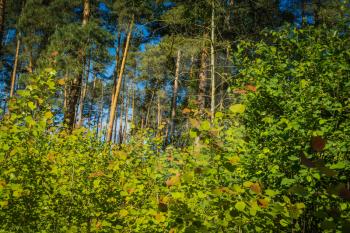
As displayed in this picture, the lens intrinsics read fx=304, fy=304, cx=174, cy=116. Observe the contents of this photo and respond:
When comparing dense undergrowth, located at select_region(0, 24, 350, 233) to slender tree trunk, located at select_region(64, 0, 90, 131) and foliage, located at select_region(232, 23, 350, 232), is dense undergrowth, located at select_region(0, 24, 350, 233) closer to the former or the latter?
foliage, located at select_region(232, 23, 350, 232)

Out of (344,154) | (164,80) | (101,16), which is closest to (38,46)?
(101,16)

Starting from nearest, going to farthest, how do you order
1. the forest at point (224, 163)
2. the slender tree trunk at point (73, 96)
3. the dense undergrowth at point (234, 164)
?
the forest at point (224, 163), the dense undergrowth at point (234, 164), the slender tree trunk at point (73, 96)

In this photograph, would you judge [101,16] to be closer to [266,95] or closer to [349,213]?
[266,95]

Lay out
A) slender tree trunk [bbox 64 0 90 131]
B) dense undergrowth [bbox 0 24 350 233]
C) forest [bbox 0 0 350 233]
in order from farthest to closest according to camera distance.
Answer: slender tree trunk [bbox 64 0 90 131] → dense undergrowth [bbox 0 24 350 233] → forest [bbox 0 0 350 233]

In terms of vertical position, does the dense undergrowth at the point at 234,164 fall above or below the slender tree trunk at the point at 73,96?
below

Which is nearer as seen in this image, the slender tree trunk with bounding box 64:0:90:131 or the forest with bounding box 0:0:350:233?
the forest with bounding box 0:0:350:233

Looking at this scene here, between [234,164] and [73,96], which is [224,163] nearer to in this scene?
[234,164]

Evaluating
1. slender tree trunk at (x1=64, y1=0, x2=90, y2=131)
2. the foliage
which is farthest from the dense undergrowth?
slender tree trunk at (x1=64, y1=0, x2=90, y2=131)

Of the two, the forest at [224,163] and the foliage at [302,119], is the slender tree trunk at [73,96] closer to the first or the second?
the forest at [224,163]

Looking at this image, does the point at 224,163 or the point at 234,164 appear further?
the point at 234,164

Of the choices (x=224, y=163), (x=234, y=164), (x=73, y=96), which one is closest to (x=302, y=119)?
(x=234, y=164)

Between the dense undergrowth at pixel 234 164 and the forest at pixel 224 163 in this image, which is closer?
the forest at pixel 224 163

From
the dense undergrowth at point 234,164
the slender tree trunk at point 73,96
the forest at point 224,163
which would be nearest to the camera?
the forest at point 224,163

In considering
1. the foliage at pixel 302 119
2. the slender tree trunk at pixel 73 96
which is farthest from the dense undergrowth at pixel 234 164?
the slender tree trunk at pixel 73 96
